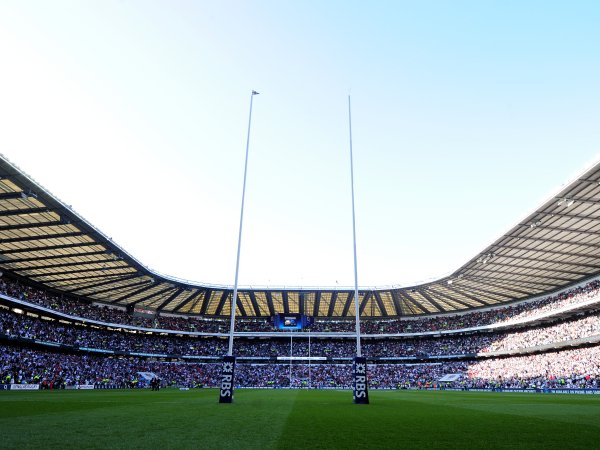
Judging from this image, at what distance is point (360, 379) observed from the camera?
744 inches

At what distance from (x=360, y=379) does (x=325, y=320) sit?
65838 mm

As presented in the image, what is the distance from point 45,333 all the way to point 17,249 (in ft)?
51.0

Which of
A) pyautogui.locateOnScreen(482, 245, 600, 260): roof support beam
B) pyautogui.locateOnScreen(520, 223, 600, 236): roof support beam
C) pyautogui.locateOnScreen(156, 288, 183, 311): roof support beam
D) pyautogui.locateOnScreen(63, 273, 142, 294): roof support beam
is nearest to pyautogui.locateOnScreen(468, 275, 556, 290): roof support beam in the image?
pyautogui.locateOnScreen(482, 245, 600, 260): roof support beam

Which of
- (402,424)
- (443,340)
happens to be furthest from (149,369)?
(402,424)

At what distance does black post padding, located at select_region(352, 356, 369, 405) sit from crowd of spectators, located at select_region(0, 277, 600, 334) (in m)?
40.8

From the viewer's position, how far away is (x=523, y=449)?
6398 millimetres

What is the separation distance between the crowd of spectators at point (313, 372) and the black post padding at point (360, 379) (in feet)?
111

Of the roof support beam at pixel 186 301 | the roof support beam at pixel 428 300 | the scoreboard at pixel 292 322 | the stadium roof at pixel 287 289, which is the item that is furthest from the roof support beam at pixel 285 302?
the roof support beam at pixel 428 300

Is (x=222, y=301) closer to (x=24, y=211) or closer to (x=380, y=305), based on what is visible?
(x=380, y=305)

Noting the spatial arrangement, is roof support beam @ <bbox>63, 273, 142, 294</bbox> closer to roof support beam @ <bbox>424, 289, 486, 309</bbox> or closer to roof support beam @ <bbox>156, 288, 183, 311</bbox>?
roof support beam @ <bbox>156, 288, 183, 311</bbox>

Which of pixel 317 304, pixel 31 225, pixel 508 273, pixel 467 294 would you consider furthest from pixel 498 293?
pixel 31 225

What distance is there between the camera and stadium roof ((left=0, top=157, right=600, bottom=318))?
111ft

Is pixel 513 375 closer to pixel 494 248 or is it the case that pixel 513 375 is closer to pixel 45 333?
pixel 494 248

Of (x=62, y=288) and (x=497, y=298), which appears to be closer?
(x=62, y=288)
